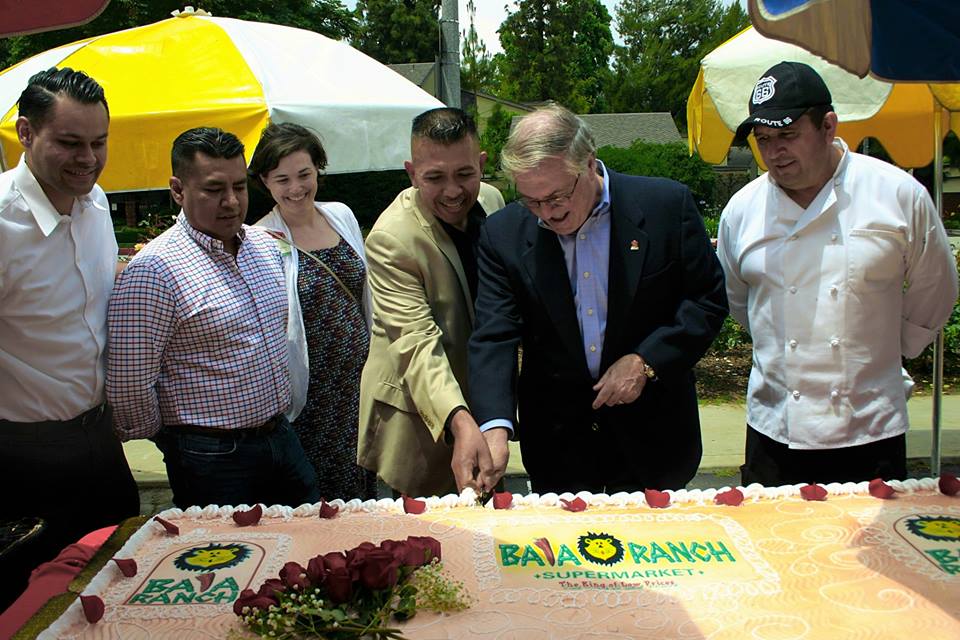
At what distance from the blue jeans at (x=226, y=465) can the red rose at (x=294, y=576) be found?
868 mm

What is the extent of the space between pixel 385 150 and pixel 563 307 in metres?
2.21

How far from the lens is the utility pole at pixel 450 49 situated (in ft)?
28.9

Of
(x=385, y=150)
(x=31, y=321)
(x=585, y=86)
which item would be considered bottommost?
(x=31, y=321)

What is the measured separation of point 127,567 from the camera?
6.22 feet

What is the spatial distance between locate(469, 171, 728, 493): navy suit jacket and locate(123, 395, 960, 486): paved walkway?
2725 mm

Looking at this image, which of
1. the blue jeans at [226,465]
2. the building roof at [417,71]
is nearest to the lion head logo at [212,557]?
the blue jeans at [226,465]

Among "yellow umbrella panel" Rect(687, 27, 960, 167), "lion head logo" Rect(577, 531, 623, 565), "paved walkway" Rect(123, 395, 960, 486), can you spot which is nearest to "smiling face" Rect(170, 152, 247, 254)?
"lion head logo" Rect(577, 531, 623, 565)

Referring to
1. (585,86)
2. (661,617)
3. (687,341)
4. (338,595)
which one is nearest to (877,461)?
(687,341)

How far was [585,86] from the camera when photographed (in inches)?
2259

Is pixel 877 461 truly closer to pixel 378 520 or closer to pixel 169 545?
pixel 378 520

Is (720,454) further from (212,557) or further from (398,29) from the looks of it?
(398,29)

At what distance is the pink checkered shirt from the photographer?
7.83 ft

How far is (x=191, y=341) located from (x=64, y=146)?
0.65m

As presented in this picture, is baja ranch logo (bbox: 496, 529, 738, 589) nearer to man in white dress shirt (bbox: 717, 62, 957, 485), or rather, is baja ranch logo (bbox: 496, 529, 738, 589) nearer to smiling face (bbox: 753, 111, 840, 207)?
man in white dress shirt (bbox: 717, 62, 957, 485)
